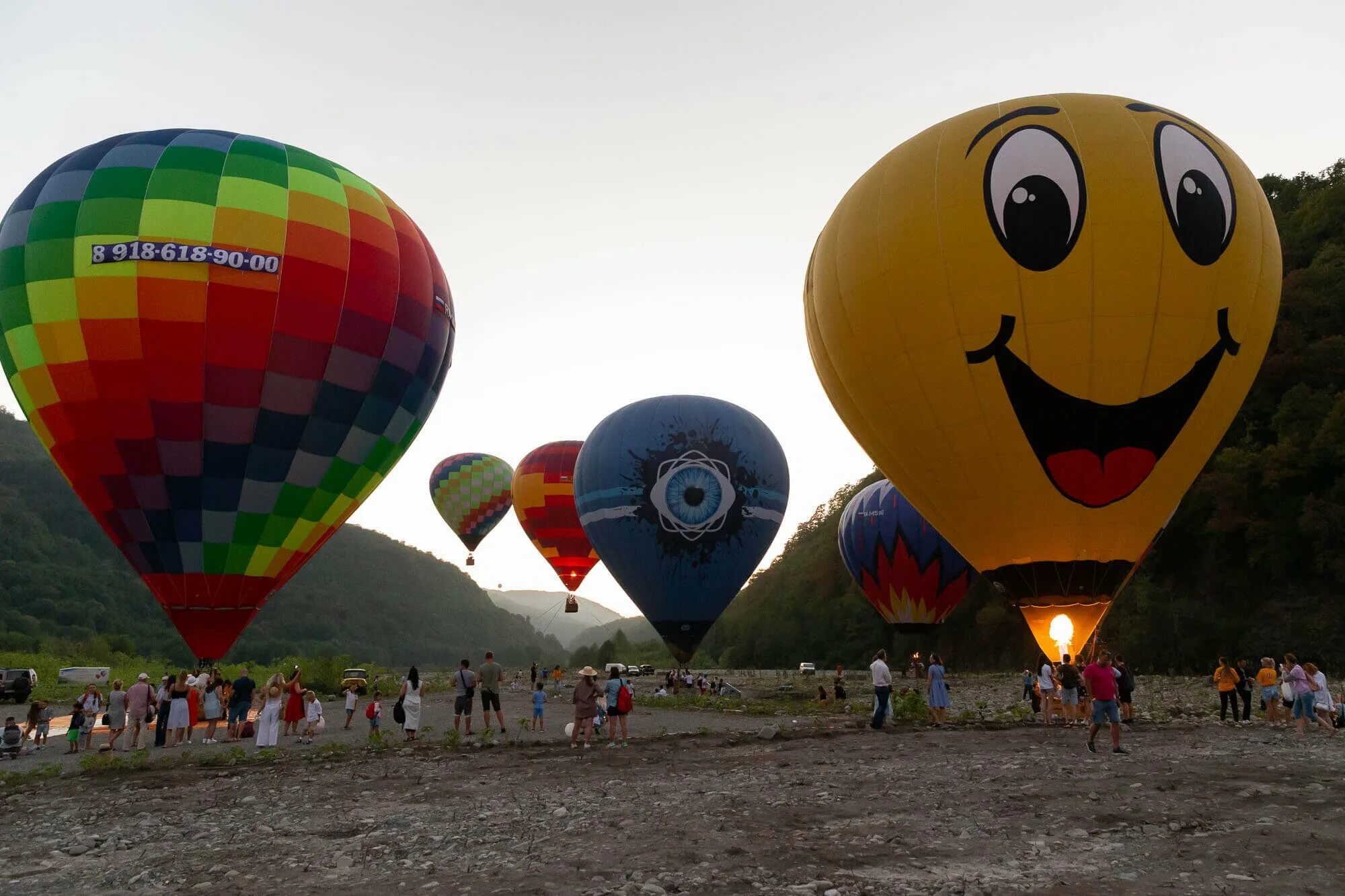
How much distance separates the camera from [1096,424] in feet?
41.6

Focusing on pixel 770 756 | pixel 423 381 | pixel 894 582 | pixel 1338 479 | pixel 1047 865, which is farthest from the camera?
pixel 894 582

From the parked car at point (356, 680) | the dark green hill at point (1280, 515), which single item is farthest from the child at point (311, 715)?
the dark green hill at point (1280, 515)

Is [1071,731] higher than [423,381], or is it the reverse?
[423,381]

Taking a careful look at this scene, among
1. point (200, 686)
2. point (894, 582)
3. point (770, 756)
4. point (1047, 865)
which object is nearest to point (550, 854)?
point (1047, 865)

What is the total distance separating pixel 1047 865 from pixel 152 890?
5.39 meters

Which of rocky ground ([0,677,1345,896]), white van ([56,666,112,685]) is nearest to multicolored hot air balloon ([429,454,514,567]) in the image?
white van ([56,666,112,685])

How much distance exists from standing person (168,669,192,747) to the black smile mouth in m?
13.6

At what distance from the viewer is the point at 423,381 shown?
1794cm

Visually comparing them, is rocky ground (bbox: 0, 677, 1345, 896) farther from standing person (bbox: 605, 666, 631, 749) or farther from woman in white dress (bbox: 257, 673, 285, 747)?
woman in white dress (bbox: 257, 673, 285, 747)

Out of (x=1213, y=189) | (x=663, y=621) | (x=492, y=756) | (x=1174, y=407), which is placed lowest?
(x=492, y=756)

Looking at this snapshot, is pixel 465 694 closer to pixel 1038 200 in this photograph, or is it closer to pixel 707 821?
pixel 707 821

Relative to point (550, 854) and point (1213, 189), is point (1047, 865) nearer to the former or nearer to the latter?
point (550, 854)

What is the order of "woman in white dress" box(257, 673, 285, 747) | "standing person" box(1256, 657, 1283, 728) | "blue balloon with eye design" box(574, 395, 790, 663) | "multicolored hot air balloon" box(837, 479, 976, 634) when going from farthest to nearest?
1. "multicolored hot air balloon" box(837, 479, 976, 634)
2. "blue balloon with eye design" box(574, 395, 790, 663)
3. "standing person" box(1256, 657, 1283, 728)
4. "woman in white dress" box(257, 673, 285, 747)

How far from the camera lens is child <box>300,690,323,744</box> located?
1521 cm
